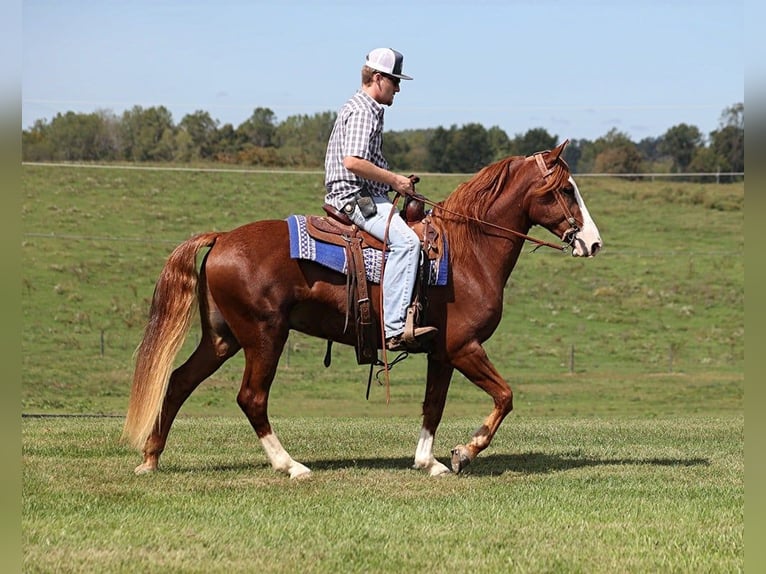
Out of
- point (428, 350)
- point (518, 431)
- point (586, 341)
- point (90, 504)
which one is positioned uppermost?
→ point (428, 350)

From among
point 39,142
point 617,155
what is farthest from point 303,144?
point 617,155

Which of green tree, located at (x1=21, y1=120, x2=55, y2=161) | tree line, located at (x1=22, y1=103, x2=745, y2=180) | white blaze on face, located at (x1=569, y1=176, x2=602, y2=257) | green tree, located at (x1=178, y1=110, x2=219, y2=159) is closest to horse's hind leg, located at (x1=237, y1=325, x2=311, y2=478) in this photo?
white blaze on face, located at (x1=569, y1=176, x2=602, y2=257)

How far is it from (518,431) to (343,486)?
5082mm

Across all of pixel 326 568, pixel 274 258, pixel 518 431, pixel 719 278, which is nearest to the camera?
pixel 326 568

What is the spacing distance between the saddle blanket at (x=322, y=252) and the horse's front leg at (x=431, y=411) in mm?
934

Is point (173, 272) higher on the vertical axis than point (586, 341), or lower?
higher

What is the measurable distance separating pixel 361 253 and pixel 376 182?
63cm

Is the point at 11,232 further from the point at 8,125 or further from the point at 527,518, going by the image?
the point at 527,518

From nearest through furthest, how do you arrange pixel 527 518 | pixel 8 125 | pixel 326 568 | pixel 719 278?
pixel 8 125 → pixel 326 568 → pixel 527 518 → pixel 719 278

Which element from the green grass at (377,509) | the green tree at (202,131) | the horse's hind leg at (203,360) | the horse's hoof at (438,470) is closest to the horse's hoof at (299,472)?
the green grass at (377,509)

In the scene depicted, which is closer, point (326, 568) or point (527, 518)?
point (326, 568)

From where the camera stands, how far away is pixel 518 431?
42.7 feet

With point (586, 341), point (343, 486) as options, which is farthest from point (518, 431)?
point (586, 341)

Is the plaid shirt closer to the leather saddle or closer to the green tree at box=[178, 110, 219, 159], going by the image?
the leather saddle
